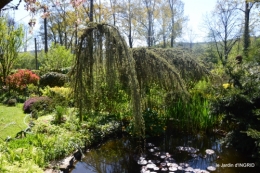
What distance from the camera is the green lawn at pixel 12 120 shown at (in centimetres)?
514

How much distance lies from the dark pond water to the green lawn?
203cm

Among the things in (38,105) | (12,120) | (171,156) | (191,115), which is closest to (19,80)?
(38,105)

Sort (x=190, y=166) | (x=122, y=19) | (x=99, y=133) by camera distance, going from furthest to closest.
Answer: (x=122, y=19) < (x=99, y=133) < (x=190, y=166)

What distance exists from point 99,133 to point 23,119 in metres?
2.76

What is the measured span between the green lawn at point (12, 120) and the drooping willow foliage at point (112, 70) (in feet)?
6.11

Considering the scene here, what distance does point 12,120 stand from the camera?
248 inches

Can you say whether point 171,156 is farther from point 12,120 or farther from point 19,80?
point 19,80

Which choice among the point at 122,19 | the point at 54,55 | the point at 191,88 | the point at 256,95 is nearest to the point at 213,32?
the point at 122,19

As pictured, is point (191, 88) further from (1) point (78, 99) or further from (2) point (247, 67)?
(1) point (78, 99)

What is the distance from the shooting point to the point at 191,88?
6621 mm

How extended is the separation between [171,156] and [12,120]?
4.59 m

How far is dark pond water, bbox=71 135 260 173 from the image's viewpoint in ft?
13.0

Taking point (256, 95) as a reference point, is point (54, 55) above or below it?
above

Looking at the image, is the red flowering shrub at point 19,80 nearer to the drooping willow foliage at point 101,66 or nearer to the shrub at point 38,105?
the shrub at point 38,105
